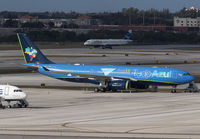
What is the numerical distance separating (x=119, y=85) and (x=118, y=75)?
1870mm

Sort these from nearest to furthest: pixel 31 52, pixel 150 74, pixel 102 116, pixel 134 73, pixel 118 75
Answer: pixel 102 116 → pixel 150 74 → pixel 134 73 → pixel 118 75 → pixel 31 52

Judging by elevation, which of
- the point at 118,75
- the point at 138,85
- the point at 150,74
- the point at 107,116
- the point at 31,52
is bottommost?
the point at 107,116

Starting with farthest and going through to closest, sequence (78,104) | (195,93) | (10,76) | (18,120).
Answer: (10,76) < (195,93) < (78,104) < (18,120)

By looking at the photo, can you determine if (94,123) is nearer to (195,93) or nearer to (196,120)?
(196,120)

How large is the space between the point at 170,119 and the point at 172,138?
39.1 feet

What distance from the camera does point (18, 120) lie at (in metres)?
51.7

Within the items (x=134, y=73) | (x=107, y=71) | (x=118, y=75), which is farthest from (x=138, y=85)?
(x=107, y=71)

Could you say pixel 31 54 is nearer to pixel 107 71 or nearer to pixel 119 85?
pixel 107 71

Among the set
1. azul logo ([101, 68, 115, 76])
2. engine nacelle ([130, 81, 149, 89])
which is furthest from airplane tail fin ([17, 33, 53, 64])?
engine nacelle ([130, 81, 149, 89])

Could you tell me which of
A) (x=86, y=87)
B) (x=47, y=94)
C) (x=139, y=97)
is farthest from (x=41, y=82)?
(x=139, y=97)

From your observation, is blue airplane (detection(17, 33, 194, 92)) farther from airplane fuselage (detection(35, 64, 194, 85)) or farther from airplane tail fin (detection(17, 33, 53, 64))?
airplane tail fin (detection(17, 33, 53, 64))

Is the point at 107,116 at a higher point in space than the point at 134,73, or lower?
lower

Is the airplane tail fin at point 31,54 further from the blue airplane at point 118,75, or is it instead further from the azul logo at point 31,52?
the blue airplane at point 118,75

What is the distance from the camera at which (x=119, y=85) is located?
268 ft
